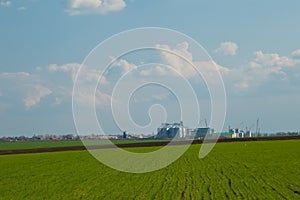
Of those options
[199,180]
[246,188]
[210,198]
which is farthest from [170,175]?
[210,198]

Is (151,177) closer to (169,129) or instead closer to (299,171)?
(299,171)

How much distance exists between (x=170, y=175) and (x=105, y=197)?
1003 cm

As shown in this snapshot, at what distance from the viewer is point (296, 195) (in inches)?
969

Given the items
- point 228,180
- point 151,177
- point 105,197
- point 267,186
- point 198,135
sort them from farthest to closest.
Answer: point 198,135, point 151,177, point 228,180, point 267,186, point 105,197

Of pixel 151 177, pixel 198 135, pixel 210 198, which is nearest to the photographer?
pixel 210 198

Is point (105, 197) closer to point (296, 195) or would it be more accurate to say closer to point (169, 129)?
point (296, 195)

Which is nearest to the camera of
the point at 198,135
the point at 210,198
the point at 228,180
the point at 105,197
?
the point at 210,198

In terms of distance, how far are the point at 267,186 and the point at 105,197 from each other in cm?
913

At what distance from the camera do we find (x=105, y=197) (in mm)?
26016

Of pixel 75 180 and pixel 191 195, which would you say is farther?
pixel 75 180

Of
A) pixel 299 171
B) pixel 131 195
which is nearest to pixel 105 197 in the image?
pixel 131 195

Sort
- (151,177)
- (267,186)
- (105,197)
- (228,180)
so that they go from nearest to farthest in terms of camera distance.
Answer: (105,197) < (267,186) < (228,180) < (151,177)

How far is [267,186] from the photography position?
28.0m

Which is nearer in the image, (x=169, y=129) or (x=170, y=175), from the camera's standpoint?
(x=170, y=175)
